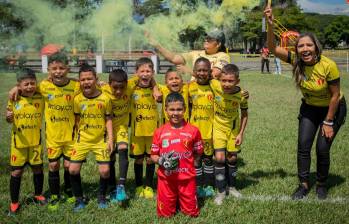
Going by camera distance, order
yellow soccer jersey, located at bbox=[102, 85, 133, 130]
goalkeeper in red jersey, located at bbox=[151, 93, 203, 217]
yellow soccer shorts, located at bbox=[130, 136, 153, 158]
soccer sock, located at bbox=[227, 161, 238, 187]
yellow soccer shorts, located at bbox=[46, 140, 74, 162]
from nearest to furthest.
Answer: goalkeeper in red jersey, located at bbox=[151, 93, 203, 217]
yellow soccer shorts, located at bbox=[46, 140, 74, 162]
yellow soccer jersey, located at bbox=[102, 85, 133, 130]
yellow soccer shorts, located at bbox=[130, 136, 153, 158]
soccer sock, located at bbox=[227, 161, 238, 187]

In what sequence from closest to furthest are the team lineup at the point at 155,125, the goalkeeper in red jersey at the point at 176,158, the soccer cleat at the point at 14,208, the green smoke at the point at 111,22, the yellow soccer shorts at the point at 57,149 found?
1. the goalkeeper in red jersey at the point at 176,158
2. the team lineup at the point at 155,125
3. the soccer cleat at the point at 14,208
4. the yellow soccer shorts at the point at 57,149
5. the green smoke at the point at 111,22

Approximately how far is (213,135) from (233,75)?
94 cm

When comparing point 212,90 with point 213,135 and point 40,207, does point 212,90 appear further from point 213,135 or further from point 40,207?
point 40,207

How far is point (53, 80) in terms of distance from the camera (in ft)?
17.3

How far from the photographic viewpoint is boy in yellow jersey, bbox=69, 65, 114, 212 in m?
5.15

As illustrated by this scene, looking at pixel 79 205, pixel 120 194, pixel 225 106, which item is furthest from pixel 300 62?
pixel 79 205

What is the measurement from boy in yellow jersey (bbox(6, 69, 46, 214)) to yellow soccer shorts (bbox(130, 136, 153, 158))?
1354 mm

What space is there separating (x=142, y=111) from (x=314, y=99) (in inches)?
99.8

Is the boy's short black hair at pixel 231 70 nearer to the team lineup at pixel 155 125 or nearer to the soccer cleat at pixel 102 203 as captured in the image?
the team lineup at pixel 155 125

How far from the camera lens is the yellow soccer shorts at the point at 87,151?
16.9ft

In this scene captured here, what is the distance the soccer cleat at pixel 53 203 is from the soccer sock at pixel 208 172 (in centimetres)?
226

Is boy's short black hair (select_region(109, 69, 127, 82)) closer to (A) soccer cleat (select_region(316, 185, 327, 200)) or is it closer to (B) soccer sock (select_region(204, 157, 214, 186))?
(B) soccer sock (select_region(204, 157, 214, 186))

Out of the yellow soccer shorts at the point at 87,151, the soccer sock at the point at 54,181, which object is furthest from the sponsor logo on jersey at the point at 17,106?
the soccer sock at the point at 54,181

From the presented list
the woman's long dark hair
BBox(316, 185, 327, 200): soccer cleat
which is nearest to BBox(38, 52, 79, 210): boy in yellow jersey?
the woman's long dark hair
